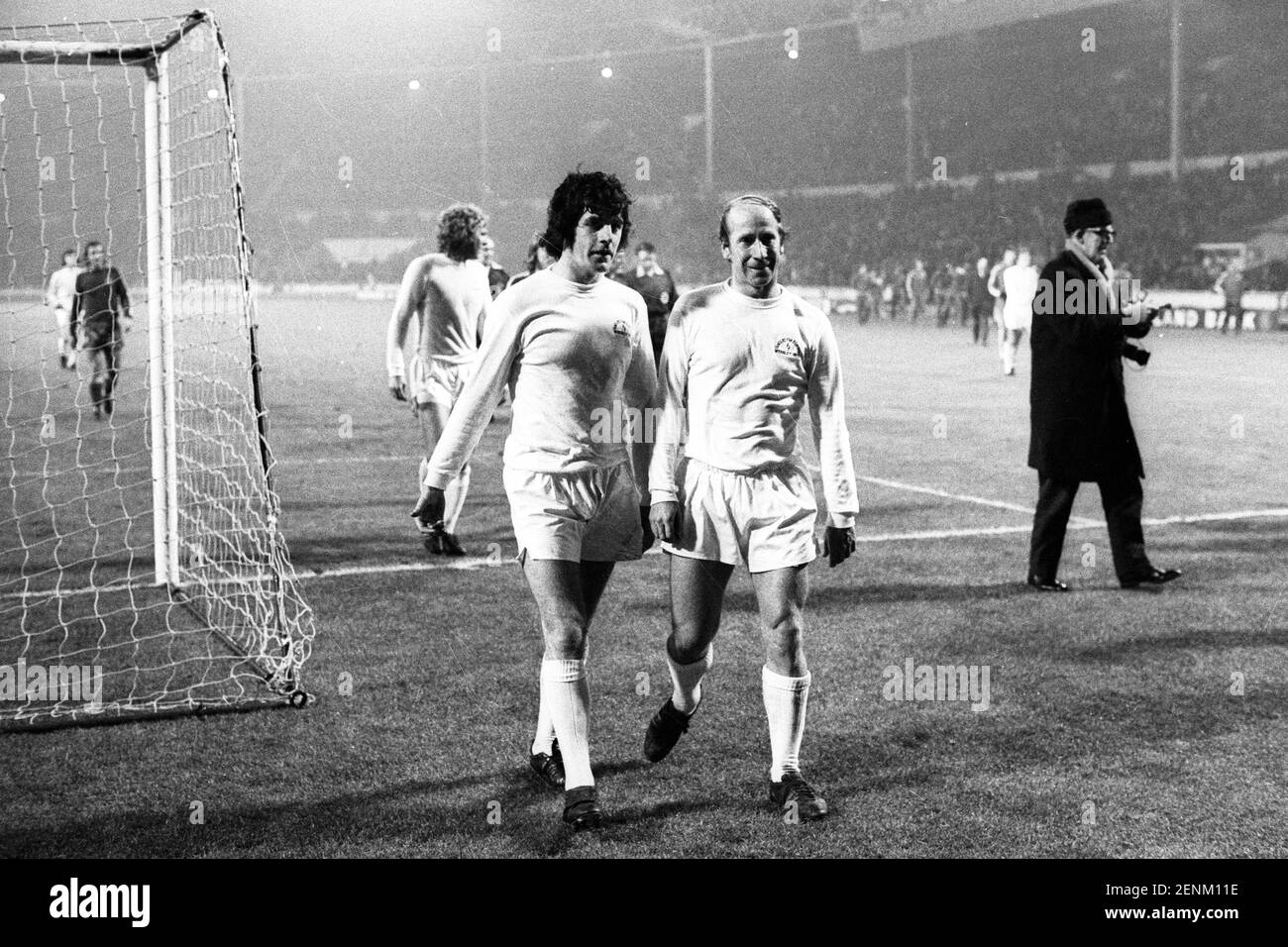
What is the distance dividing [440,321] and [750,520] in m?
4.62

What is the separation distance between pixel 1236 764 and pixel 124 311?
14602mm

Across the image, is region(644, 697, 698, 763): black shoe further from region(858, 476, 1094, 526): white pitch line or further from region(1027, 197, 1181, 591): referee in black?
region(858, 476, 1094, 526): white pitch line

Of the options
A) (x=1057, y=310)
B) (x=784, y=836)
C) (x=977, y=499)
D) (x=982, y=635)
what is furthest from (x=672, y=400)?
(x=977, y=499)

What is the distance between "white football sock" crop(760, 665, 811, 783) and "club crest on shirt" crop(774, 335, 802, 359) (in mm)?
980

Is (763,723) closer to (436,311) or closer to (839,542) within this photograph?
(839,542)

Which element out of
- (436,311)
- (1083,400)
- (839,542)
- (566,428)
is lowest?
(839,542)

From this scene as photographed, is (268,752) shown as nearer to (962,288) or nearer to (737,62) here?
(962,288)

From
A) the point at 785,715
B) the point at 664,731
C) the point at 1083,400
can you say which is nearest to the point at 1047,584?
the point at 1083,400

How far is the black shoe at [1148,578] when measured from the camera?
26.6 feet

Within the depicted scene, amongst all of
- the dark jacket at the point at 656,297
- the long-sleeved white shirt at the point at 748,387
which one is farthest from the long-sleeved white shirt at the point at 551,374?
the dark jacket at the point at 656,297

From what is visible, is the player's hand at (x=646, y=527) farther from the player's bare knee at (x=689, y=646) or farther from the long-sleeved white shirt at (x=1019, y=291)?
the long-sleeved white shirt at (x=1019, y=291)

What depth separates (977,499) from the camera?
1134 cm

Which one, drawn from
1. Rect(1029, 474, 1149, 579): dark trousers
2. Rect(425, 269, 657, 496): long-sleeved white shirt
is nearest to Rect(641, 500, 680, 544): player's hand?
Rect(425, 269, 657, 496): long-sleeved white shirt

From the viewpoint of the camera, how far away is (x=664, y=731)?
16.6 feet
